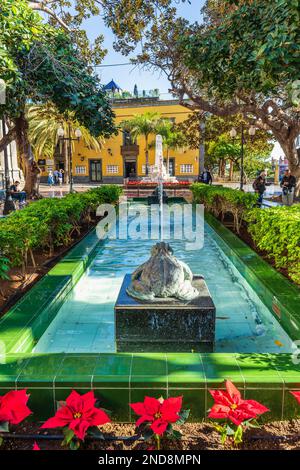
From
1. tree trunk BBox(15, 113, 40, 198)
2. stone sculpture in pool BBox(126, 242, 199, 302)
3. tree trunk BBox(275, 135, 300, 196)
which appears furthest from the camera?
tree trunk BBox(275, 135, 300, 196)

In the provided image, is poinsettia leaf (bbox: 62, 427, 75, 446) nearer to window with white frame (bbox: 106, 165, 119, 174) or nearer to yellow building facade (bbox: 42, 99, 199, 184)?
yellow building facade (bbox: 42, 99, 199, 184)

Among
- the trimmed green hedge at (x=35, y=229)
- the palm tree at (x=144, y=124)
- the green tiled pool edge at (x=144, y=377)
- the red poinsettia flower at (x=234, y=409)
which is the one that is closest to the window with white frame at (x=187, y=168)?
the palm tree at (x=144, y=124)

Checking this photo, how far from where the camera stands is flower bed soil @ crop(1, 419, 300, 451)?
2365 millimetres

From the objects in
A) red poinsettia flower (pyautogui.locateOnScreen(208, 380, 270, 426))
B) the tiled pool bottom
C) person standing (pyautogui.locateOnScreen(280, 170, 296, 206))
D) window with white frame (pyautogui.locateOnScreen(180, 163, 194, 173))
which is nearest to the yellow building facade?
window with white frame (pyautogui.locateOnScreen(180, 163, 194, 173))

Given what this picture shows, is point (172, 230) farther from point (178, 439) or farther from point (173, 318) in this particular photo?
point (178, 439)

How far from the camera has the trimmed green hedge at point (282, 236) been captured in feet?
17.5

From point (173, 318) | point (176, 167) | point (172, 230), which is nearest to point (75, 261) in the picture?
point (173, 318)

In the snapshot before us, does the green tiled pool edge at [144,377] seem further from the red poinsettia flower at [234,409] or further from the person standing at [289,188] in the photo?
the person standing at [289,188]

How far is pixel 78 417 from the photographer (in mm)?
2254

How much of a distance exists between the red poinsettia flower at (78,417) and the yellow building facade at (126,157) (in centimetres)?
3984

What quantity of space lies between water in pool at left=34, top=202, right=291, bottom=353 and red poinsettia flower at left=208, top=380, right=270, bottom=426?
2016mm

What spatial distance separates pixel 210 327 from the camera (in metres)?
4.11

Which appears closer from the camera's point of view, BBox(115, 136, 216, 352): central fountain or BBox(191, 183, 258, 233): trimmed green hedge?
BBox(115, 136, 216, 352): central fountain

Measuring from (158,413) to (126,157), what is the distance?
1718 inches
